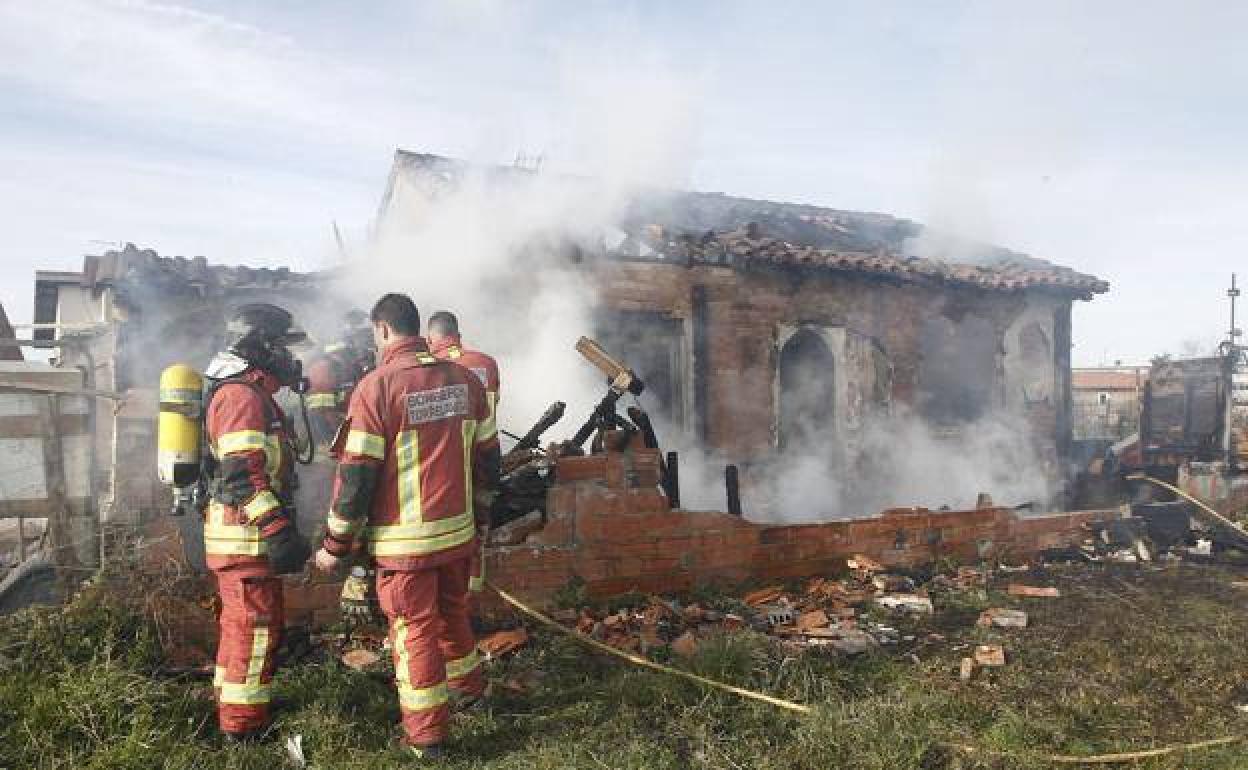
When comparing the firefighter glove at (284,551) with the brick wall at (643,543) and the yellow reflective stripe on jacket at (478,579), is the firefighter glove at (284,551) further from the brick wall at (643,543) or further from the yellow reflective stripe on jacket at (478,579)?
the brick wall at (643,543)

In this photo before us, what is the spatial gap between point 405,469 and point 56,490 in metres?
2.79

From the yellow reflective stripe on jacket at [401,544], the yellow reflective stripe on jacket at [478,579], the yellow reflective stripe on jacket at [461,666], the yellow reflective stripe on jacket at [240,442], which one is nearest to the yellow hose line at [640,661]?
the yellow reflective stripe on jacket at [478,579]

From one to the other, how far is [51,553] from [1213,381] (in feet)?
45.5

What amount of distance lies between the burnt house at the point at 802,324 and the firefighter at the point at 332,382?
402 centimetres

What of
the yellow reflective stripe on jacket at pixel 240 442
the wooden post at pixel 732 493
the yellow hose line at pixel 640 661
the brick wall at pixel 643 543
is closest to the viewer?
the yellow reflective stripe on jacket at pixel 240 442

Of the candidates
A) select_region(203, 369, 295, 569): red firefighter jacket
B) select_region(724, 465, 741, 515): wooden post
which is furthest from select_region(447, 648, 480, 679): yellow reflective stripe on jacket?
select_region(724, 465, 741, 515): wooden post

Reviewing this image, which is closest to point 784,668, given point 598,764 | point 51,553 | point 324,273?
point 598,764

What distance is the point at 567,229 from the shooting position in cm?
954

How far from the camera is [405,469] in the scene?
3.54 meters

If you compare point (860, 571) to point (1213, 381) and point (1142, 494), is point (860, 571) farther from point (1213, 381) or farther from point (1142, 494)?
point (1213, 381)

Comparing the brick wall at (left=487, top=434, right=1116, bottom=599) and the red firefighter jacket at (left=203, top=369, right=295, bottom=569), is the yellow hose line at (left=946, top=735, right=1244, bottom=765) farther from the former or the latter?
the red firefighter jacket at (left=203, top=369, right=295, bottom=569)

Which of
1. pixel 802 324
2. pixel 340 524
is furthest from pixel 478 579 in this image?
pixel 802 324

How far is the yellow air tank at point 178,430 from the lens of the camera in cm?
362

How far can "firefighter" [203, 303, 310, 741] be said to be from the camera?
3.48 metres
